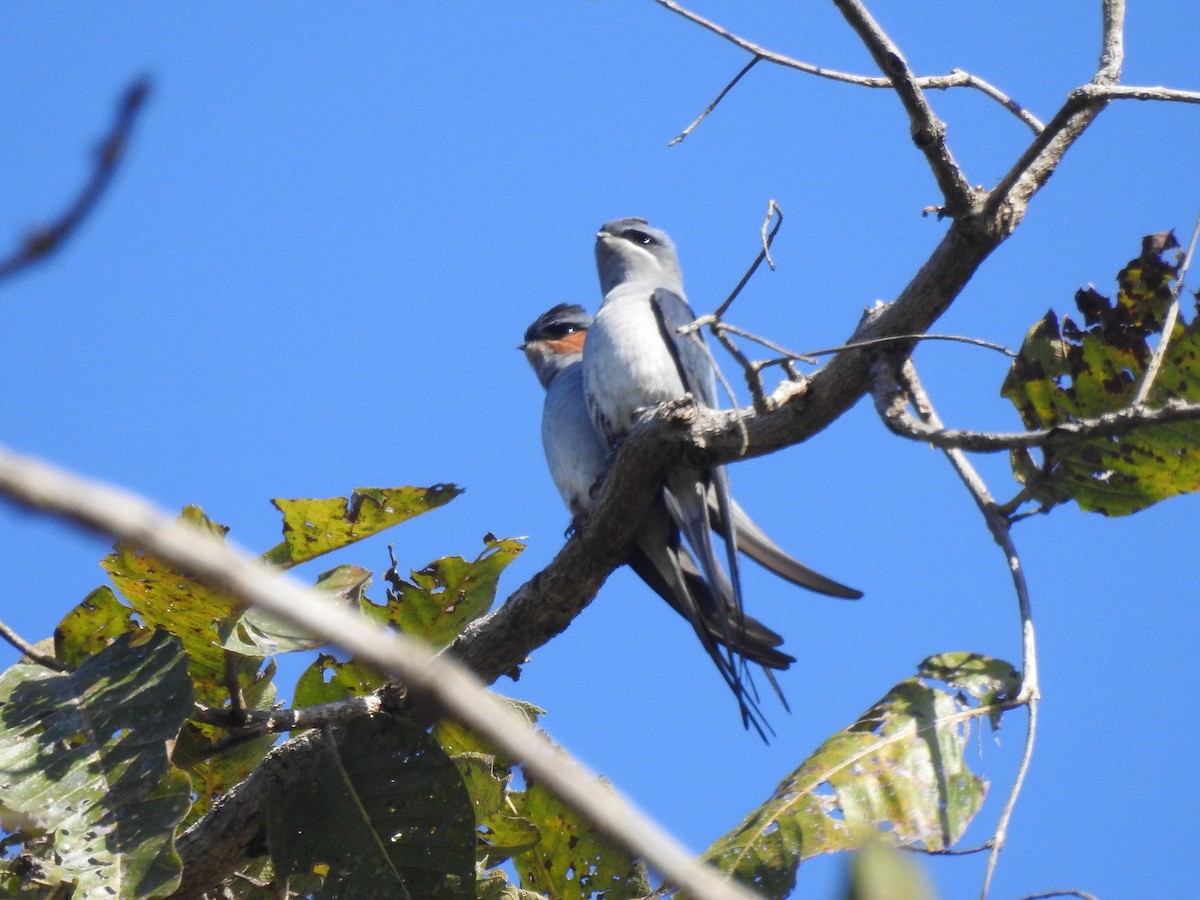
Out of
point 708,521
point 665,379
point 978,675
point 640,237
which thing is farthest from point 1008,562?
point 640,237

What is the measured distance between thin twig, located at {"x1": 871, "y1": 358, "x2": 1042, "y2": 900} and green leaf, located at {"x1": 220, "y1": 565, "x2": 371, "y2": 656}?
168 cm

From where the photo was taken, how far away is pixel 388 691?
12.7ft

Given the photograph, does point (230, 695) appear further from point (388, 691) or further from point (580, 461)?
point (580, 461)

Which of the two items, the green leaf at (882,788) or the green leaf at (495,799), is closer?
the green leaf at (882,788)

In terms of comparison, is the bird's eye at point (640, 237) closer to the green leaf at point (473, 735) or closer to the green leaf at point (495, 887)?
the green leaf at point (473, 735)

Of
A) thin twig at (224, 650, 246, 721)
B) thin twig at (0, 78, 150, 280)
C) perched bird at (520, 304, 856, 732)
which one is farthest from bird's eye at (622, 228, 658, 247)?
thin twig at (0, 78, 150, 280)

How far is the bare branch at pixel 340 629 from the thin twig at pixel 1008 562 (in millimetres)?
2083

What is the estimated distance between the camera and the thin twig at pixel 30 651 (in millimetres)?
3635

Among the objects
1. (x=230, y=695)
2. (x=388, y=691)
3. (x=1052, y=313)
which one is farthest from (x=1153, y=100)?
(x=230, y=695)

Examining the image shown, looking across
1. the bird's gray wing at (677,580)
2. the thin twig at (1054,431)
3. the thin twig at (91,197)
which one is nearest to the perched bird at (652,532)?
the bird's gray wing at (677,580)

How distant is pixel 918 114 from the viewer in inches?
132

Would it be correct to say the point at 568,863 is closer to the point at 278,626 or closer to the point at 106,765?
the point at 278,626

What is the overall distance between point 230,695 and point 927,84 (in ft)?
8.88

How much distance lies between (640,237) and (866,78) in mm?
4426
